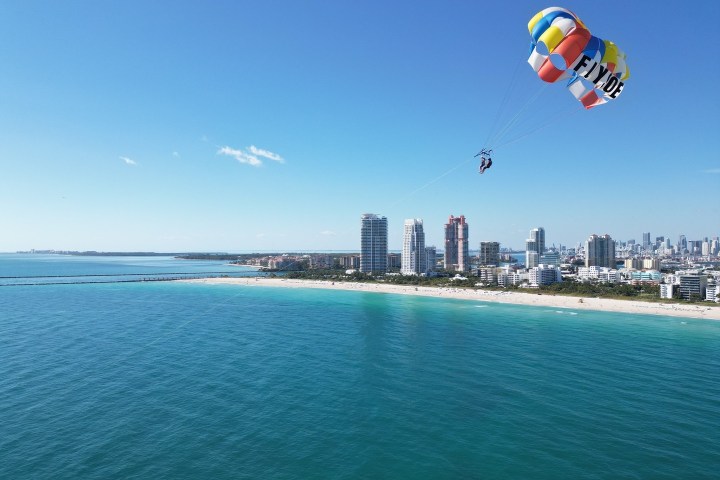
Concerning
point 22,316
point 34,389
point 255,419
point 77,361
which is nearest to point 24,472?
point 255,419

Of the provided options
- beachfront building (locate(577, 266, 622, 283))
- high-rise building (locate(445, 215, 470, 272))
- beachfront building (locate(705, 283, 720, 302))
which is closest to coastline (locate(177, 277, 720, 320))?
beachfront building (locate(705, 283, 720, 302))

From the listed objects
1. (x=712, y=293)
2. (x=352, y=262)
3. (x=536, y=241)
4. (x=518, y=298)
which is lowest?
(x=518, y=298)

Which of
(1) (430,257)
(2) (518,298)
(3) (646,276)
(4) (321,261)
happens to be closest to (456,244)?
(1) (430,257)

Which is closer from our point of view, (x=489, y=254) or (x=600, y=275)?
(x=600, y=275)

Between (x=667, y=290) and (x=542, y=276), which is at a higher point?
(x=542, y=276)

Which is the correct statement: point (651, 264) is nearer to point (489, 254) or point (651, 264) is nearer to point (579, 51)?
point (489, 254)

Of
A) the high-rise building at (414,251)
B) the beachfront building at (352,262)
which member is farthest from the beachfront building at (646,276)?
the beachfront building at (352,262)
